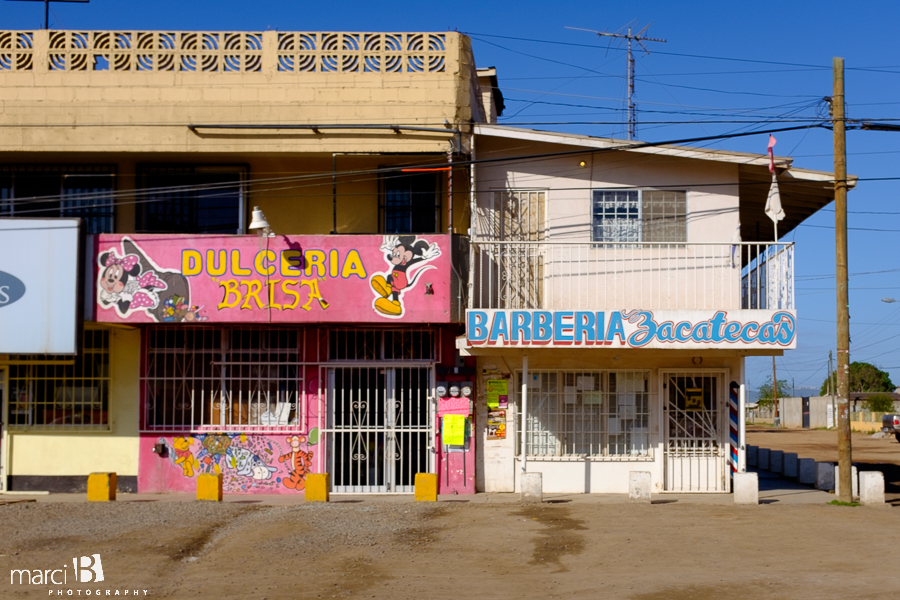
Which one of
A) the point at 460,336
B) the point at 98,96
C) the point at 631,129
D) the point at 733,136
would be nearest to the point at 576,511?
the point at 460,336

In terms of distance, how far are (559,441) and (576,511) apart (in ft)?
7.74

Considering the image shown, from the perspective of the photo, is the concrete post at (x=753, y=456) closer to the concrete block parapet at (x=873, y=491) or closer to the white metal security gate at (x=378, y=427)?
the concrete block parapet at (x=873, y=491)

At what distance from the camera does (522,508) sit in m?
14.7

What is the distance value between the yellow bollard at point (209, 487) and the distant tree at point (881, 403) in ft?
178

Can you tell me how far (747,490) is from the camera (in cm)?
1512

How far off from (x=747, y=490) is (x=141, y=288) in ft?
34.3

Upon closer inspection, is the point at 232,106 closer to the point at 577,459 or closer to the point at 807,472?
the point at 577,459

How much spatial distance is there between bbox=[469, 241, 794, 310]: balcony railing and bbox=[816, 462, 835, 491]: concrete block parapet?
3617 millimetres

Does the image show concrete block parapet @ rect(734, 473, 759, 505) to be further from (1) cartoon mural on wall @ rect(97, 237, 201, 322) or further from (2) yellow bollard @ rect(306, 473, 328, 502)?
(1) cartoon mural on wall @ rect(97, 237, 201, 322)

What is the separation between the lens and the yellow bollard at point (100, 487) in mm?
15391

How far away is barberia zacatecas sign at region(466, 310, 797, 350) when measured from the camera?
597 inches

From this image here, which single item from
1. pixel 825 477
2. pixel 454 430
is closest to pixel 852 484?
pixel 825 477

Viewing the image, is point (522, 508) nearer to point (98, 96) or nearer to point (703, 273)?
point (703, 273)

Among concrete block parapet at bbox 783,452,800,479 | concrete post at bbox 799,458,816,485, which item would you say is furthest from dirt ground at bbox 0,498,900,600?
concrete block parapet at bbox 783,452,800,479
